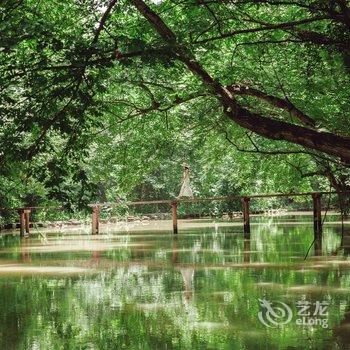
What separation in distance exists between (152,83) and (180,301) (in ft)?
10.5

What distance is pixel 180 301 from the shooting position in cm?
845

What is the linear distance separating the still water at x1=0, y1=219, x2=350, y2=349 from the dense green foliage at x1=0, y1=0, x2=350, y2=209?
1.50 meters

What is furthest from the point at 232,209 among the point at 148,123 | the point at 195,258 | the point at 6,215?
the point at 195,258

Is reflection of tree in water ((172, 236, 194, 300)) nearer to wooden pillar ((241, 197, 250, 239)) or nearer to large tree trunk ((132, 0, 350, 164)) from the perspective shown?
large tree trunk ((132, 0, 350, 164))

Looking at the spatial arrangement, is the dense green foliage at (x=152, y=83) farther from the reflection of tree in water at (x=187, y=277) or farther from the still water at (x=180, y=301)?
the reflection of tree in water at (x=187, y=277)

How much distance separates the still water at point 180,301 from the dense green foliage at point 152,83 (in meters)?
1.50

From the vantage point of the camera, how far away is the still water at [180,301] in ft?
21.0

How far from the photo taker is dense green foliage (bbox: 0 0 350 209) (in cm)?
621

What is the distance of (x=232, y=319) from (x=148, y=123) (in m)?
10.9

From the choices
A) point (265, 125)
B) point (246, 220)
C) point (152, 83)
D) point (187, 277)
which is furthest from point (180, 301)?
point (246, 220)

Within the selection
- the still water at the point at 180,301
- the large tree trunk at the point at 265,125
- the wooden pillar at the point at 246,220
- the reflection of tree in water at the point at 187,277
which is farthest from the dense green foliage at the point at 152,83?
the reflection of tree in water at the point at 187,277

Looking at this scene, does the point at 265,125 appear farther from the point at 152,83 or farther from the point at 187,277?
the point at 187,277

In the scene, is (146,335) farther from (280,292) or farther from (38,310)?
(280,292)

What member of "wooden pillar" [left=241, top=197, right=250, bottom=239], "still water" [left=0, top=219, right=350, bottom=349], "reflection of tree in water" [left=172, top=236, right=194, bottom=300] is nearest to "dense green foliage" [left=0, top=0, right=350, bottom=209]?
"wooden pillar" [left=241, top=197, right=250, bottom=239]
